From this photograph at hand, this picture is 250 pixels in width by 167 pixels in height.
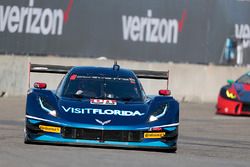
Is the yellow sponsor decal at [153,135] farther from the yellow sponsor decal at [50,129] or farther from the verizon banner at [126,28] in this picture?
the verizon banner at [126,28]

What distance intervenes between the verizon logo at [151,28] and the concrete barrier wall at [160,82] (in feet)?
2.16

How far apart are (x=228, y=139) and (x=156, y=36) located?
8.28 metres

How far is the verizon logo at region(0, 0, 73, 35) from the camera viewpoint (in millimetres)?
20906

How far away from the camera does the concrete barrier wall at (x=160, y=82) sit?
68.7 feet

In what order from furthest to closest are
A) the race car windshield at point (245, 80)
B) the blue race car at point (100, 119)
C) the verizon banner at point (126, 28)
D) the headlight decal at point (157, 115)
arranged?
the verizon banner at point (126, 28) → the race car windshield at point (245, 80) → the headlight decal at point (157, 115) → the blue race car at point (100, 119)

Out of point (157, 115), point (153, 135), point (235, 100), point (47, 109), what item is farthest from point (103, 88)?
point (235, 100)

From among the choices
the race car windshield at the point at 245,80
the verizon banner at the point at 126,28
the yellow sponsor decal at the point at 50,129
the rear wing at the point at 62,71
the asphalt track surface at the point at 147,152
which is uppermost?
the verizon banner at the point at 126,28

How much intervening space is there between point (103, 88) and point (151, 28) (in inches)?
391

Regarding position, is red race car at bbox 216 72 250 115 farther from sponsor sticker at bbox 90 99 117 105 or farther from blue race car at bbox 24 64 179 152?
sponsor sticker at bbox 90 99 117 105

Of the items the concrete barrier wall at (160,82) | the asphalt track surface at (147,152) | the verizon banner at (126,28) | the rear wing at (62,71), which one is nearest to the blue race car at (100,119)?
the asphalt track surface at (147,152)

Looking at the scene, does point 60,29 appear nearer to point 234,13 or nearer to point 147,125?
point 234,13

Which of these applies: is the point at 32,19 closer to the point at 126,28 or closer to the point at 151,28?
the point at 126,28

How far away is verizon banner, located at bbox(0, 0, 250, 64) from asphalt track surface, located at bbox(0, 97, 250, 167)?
387cm

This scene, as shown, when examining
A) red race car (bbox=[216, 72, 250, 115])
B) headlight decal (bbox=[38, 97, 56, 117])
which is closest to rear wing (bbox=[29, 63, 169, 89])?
headlight decal (bbox=[38, 97, 56, 117])
